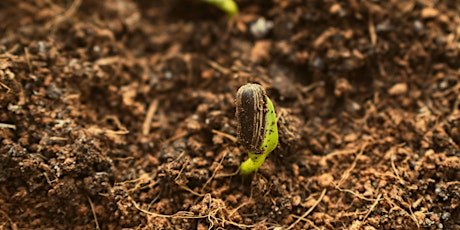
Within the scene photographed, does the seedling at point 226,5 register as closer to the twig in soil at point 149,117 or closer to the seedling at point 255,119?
the twig in soil at point 149,117

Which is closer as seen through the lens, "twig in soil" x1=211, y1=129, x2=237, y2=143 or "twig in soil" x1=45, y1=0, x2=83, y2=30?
"twig in soil" x1=211, y1=129, x2=237, y2=143

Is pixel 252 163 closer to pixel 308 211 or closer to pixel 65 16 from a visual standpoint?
pixel 308 211

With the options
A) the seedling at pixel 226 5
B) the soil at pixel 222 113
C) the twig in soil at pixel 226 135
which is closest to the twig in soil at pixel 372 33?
the soil at pixel 222 113

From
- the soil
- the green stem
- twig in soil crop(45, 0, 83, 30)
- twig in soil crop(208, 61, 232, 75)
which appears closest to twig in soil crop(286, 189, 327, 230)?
the soil

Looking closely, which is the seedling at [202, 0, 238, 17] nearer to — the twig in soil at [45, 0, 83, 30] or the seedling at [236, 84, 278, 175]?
the twig in soil at [45, 0, 83, 30]

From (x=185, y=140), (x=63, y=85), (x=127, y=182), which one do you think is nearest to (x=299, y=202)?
(x=185, y=140)

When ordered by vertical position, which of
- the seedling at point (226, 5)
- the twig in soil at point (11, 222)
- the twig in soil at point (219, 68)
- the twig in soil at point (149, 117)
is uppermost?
the seedling at point (226, 5)
